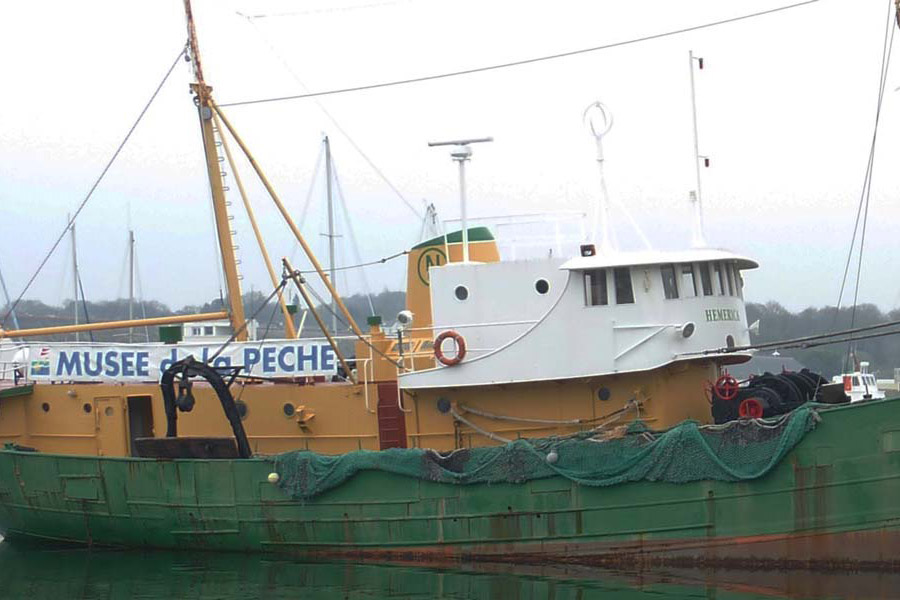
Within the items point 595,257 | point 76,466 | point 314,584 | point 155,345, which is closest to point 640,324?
point 595,257

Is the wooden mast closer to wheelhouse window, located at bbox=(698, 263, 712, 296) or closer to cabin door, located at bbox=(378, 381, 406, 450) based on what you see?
cabin door, located at bbox=(378, 381, 406, 450)

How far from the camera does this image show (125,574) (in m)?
19.1

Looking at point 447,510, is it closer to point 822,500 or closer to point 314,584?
point 314,584

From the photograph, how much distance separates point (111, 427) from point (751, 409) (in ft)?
35.0

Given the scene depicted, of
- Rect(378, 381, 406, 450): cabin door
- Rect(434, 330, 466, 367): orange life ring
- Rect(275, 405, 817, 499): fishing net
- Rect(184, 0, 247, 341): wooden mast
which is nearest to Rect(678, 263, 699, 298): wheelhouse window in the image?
Rect(275, 405, 817, 499): fishing net

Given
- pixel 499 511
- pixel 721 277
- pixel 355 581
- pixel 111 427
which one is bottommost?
pixel 355 581

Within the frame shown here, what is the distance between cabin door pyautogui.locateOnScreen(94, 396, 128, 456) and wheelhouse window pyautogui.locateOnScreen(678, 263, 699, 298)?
31.6 ft

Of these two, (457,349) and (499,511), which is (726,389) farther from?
(457,349)

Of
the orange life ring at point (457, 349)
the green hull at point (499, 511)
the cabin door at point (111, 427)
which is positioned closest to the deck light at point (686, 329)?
the green hull at point (499, 511)

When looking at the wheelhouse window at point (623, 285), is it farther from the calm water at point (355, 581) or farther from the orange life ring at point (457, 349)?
the calm water at point (355, 581)

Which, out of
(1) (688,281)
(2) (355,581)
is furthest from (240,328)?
(1) (688,281)

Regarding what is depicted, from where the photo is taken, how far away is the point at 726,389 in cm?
1800

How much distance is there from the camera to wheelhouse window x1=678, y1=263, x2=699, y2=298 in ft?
60.2

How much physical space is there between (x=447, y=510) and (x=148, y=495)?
204 inches
